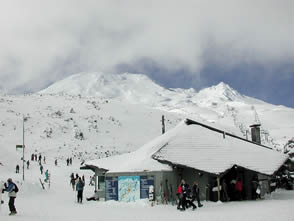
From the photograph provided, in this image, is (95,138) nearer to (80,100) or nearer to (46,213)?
(80,100)

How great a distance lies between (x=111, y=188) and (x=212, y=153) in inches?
281

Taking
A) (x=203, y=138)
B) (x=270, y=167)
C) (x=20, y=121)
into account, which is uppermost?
(x=20, y=121)

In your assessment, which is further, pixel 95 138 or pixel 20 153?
pixel 95 138

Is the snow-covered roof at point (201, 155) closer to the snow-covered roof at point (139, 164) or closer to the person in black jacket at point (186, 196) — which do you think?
the snow-covered roof at point (139, 164)

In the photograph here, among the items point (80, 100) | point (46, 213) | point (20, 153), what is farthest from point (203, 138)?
point (80, 100)

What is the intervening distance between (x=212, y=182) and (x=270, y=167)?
4.72 meters

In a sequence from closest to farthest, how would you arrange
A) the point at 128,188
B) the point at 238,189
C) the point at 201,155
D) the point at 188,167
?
the point at 188,167 → the point at 128,188 → the point at 238,189 → the point at 201,155

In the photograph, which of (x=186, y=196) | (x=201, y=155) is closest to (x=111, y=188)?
(x=201, y=155)

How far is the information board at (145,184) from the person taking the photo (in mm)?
22672

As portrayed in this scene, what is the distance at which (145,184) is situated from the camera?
898 inches

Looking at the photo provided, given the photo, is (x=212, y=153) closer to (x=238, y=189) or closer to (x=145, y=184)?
(x=238, y=189)

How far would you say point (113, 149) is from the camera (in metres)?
62.8

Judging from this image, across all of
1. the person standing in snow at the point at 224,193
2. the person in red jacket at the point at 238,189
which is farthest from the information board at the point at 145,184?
the person in red jacket at the point at 238,189

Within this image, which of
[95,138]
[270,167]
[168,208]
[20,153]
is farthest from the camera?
[95,138]
